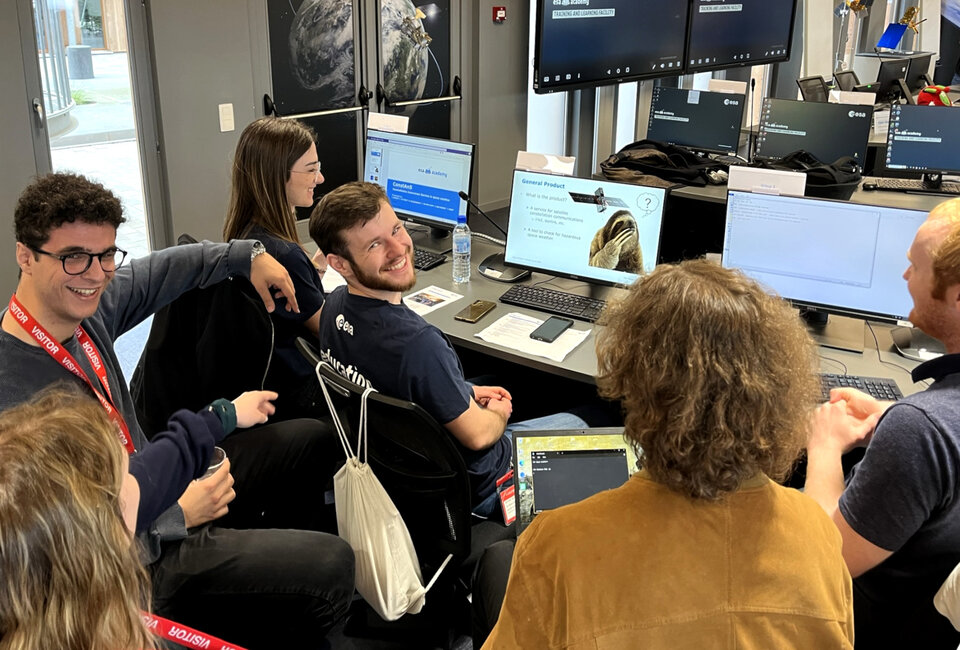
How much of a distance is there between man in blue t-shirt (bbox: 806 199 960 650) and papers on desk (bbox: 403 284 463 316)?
1408 mm

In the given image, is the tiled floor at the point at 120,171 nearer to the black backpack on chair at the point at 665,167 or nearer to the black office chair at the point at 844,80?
the black backpack on chair at the point at 665,167

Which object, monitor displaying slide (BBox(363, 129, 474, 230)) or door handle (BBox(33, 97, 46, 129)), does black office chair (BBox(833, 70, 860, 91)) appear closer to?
monitor displaying slide (BBox(363, 129, 474, 230))

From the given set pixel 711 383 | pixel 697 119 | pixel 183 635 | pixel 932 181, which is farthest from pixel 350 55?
pixel 711 383

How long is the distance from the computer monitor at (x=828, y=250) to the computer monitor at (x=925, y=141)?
2.04 meters

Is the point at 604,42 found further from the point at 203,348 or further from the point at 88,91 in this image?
the point at 203,348

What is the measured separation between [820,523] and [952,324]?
737 mm

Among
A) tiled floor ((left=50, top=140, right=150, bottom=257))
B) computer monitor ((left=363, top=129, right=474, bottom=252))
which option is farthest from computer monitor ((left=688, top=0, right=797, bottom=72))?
tiled floor ((left=50, top=140, right=150, bottom=257))

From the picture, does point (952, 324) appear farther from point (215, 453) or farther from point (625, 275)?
point (215, 453)

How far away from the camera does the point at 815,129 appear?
4219mm

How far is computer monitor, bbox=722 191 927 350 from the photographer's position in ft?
7.98

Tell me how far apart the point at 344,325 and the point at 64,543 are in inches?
44.2

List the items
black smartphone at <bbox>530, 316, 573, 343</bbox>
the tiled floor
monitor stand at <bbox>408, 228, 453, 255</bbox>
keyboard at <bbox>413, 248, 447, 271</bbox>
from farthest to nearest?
the tiled floor, monitor stand at <bbox>408, 228, 453, 255</bbox>, keyboard at <bbox>413, 248, 447, 271</bbox>, black smartphone at <bbox>530, 316, 573, 343</bbox>

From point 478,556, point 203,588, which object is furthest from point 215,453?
point 478,556

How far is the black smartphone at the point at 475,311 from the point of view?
8.82ft
